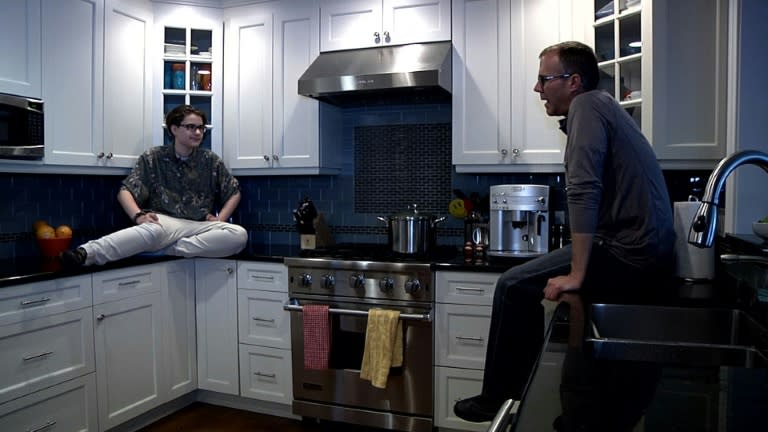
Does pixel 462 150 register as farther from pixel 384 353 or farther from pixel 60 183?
pixel 60 183

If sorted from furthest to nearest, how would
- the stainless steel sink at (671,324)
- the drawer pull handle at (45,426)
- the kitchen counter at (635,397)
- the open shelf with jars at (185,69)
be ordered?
the open shelf with jars at (185,69)
the drawer pull handle at (45,426)
the stainless steel sink at (671,324)
the kitchen counter at (635,397)

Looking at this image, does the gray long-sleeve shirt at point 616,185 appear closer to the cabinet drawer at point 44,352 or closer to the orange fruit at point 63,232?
the cabinet drawer at point 44,352

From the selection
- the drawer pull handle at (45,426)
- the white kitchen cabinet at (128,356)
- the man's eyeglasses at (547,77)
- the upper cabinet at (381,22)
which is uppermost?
the upper cabinet at (381,22)

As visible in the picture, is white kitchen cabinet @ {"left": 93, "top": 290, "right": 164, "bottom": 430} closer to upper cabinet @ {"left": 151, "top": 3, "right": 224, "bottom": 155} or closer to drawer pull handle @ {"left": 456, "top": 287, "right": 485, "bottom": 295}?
upper cabinet @ {"left": 151, "top": 3, "right": 224, "bottom": 155}

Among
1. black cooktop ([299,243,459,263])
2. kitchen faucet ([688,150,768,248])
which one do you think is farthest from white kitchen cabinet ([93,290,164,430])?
kitchen faucet ([688,150,768,248])

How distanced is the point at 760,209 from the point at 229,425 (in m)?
2.68

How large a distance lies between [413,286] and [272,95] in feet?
4.77

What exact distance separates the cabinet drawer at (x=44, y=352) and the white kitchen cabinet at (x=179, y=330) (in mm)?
502

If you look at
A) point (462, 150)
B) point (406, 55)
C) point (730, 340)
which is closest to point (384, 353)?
point (462, 150)

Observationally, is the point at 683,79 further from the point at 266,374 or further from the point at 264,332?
the point at 266,374

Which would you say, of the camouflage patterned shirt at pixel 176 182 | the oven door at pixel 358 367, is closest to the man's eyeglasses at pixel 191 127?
the camouflage patterned shirt at pixel 176 182

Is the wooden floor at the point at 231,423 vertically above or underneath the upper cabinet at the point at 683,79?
underneath

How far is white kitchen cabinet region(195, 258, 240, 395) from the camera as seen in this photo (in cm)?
338

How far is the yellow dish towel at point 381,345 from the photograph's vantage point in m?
2.94
